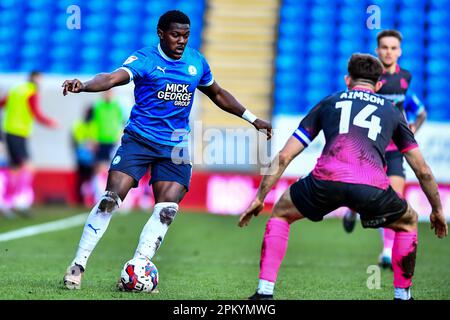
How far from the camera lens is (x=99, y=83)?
6.75 m

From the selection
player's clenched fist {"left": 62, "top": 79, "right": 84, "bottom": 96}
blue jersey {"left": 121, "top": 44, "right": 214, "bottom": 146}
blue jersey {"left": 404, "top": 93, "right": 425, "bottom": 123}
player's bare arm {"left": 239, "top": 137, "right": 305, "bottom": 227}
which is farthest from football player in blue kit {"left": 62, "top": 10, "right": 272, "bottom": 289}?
blue jersey {"left": 404, "top": 93, "right": 425, "bottom": 123}

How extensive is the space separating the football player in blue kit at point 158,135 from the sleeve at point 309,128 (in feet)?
3.55

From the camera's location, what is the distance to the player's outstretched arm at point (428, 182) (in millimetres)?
6562

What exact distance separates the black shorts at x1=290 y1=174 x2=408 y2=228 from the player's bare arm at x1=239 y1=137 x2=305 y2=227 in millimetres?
209

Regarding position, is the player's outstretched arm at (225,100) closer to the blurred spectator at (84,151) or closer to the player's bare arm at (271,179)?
the player's bare arm at (271,179)

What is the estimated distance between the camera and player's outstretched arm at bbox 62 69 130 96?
642 cm

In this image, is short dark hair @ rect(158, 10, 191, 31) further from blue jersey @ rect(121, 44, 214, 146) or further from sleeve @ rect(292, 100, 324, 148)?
sleeve @ rect(292, 100, 324, 148)

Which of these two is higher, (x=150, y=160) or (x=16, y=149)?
(x=16, y=149)

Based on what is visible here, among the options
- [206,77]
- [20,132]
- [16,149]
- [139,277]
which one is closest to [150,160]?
[206,77]

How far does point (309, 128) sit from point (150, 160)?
150 cm

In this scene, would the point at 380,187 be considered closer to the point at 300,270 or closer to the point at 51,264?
the point at 300,270

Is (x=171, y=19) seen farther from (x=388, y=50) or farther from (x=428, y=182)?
(x=388, y=50)

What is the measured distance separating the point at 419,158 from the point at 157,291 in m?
2.27
